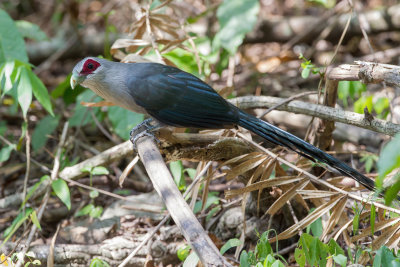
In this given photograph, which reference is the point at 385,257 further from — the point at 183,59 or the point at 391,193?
the point at 183,59

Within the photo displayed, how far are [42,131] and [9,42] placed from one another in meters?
1.25

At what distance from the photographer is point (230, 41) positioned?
4.33 meters

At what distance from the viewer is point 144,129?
3.34 m

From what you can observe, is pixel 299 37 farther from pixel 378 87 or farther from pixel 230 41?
pixel 230 41

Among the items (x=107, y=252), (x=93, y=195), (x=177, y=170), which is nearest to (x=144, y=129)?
(x=177, y=170)

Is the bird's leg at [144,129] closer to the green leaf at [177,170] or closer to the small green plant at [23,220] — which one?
the green leaf at [177,170]

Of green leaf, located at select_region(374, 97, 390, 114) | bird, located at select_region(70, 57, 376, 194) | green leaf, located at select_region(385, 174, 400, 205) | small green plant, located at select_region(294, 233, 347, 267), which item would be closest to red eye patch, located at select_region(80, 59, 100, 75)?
bird, located at select_region(70, 57, 376, 194)

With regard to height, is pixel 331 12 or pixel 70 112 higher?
pixel 331 12

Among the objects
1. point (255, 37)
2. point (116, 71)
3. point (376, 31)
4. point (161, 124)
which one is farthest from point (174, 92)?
point (376, 31)

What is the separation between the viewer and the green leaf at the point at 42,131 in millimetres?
5246

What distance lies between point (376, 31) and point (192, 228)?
19.4 feet

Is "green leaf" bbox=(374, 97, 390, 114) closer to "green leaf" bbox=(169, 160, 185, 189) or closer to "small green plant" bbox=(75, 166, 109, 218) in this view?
"green leaf" bbox=(169, 160, 185, 189)

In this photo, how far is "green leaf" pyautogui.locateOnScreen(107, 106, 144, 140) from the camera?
4.21 metres

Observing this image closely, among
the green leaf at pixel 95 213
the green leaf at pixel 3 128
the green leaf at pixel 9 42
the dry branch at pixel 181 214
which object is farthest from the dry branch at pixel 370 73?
the green leaf at pixel 3 128
